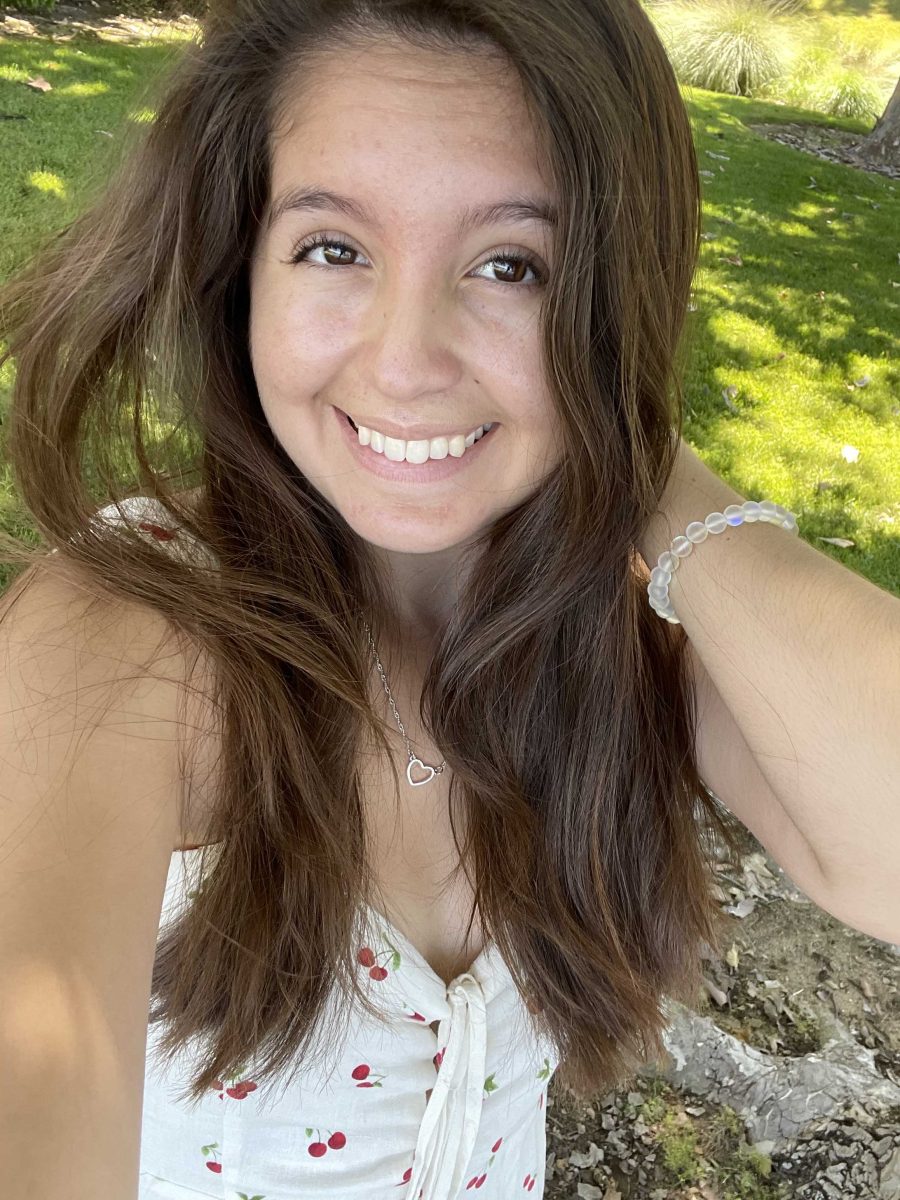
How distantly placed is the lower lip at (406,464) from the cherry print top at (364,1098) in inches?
12.2

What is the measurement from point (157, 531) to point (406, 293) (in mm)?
530

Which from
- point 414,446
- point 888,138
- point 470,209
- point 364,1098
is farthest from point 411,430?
point 888,138

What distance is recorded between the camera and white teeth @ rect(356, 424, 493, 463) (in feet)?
5.08

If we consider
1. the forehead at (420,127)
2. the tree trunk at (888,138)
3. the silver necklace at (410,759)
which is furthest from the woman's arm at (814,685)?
the tree trunk at (888,138)

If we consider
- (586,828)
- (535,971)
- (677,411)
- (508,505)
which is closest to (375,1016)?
Answer: (535,971)

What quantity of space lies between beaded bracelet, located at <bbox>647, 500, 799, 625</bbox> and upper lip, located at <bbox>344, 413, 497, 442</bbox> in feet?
1.19

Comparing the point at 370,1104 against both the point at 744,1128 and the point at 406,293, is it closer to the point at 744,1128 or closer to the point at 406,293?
the point at 406,293

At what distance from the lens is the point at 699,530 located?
5.26 ft

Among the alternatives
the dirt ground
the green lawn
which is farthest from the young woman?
the green lawn

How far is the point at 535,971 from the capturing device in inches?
67.2

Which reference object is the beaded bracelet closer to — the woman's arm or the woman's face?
the woman's arm

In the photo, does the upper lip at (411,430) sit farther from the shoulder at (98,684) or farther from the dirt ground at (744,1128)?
the dirt ground at (744,1128)

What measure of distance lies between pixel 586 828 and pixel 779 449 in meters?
4.24

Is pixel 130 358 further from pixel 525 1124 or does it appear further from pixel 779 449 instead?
pixel 779 449
